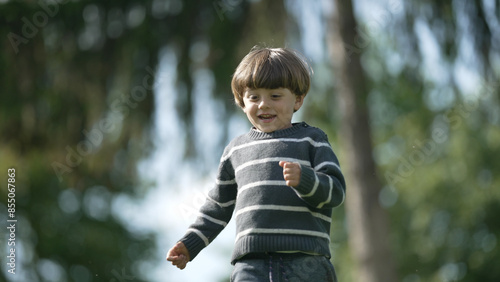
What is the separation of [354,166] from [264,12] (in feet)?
5.60

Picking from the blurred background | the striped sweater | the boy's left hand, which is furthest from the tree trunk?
the boy's left hand

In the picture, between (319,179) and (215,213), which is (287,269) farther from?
(215,213)

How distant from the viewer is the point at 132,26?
26.5ft

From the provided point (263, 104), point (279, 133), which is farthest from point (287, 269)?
point (263, 104)

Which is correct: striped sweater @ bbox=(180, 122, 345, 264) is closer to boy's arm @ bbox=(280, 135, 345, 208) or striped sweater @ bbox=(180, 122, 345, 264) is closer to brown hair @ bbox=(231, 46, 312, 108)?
boy's arm @ bbox=(280, 135, 345, 208)

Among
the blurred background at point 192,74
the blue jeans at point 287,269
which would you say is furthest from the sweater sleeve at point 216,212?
the blurred background at point 192,74

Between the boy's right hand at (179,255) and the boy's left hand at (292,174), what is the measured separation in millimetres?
631

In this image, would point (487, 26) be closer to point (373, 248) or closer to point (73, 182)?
point (373, 248)

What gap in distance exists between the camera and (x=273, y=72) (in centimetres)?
305

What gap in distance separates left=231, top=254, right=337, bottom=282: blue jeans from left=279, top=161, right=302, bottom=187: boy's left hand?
33cm

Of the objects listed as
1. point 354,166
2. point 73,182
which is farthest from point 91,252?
point 354,166

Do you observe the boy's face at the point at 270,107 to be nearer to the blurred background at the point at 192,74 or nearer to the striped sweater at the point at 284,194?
the striped sweater at the point at 284,194

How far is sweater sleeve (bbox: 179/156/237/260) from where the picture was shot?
3.23 metres

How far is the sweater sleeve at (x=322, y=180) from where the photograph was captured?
2.82 meters
